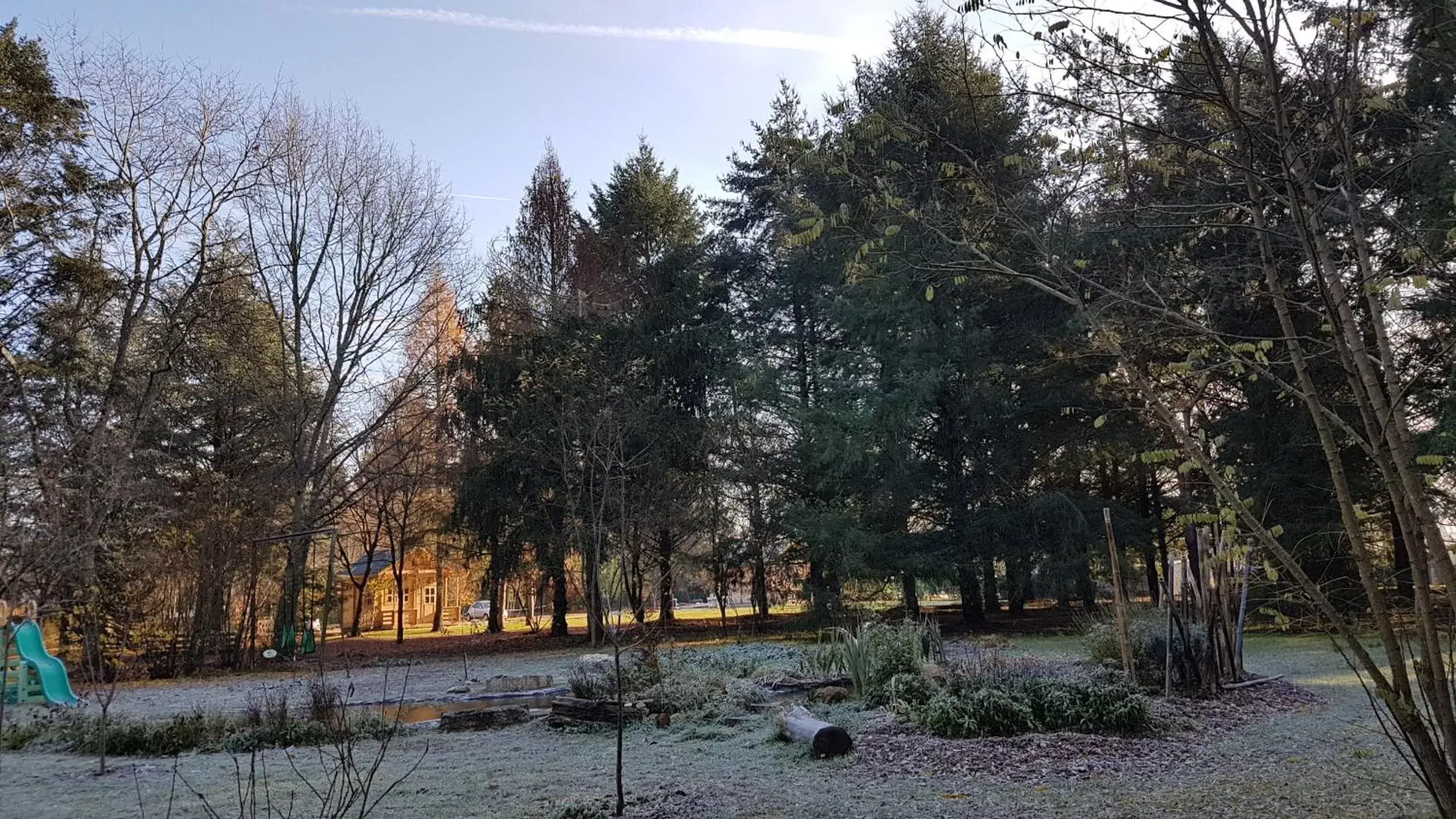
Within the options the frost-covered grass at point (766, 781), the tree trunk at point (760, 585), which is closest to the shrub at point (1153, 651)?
the frost-covered grass at point (766, 781)

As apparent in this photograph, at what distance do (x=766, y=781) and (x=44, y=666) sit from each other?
1044 cm

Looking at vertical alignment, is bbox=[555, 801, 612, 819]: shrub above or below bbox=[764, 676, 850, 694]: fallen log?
above

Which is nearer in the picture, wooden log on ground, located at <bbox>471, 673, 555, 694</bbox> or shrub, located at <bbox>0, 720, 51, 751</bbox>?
shrub, located at <bbox>0, 720, 51, 751</bbox>

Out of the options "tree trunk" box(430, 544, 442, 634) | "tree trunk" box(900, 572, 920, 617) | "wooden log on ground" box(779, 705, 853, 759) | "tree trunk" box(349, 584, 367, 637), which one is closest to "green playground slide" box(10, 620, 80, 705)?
"wooden log on ground" box(779, 705, 853, 759)

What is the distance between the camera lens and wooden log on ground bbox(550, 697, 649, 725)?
7.68 m

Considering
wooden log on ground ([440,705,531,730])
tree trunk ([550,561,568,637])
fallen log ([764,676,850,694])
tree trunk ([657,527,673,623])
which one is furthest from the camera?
tree trunk ([550,561,568,637])

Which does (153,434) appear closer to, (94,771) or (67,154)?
(67,154)

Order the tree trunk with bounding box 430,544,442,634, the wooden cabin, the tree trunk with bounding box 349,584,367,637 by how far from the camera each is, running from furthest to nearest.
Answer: the wooden cabin
the tree trunk with bounding box 430,544,442,634
the tree trunk with bounding box 349,584,367,637

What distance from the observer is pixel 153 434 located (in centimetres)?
1702

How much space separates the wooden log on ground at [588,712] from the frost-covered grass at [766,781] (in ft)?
0.90

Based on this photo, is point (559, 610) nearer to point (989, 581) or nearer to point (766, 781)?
point (989, 581)

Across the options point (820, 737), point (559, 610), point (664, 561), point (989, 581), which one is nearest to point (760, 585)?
point (664, 561)

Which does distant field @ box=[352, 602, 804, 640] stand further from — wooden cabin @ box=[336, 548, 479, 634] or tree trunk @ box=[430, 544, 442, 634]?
wooden cabin @ box=[336, 548, 479, 634]

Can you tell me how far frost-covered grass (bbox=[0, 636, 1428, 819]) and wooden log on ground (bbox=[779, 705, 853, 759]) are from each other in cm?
10
